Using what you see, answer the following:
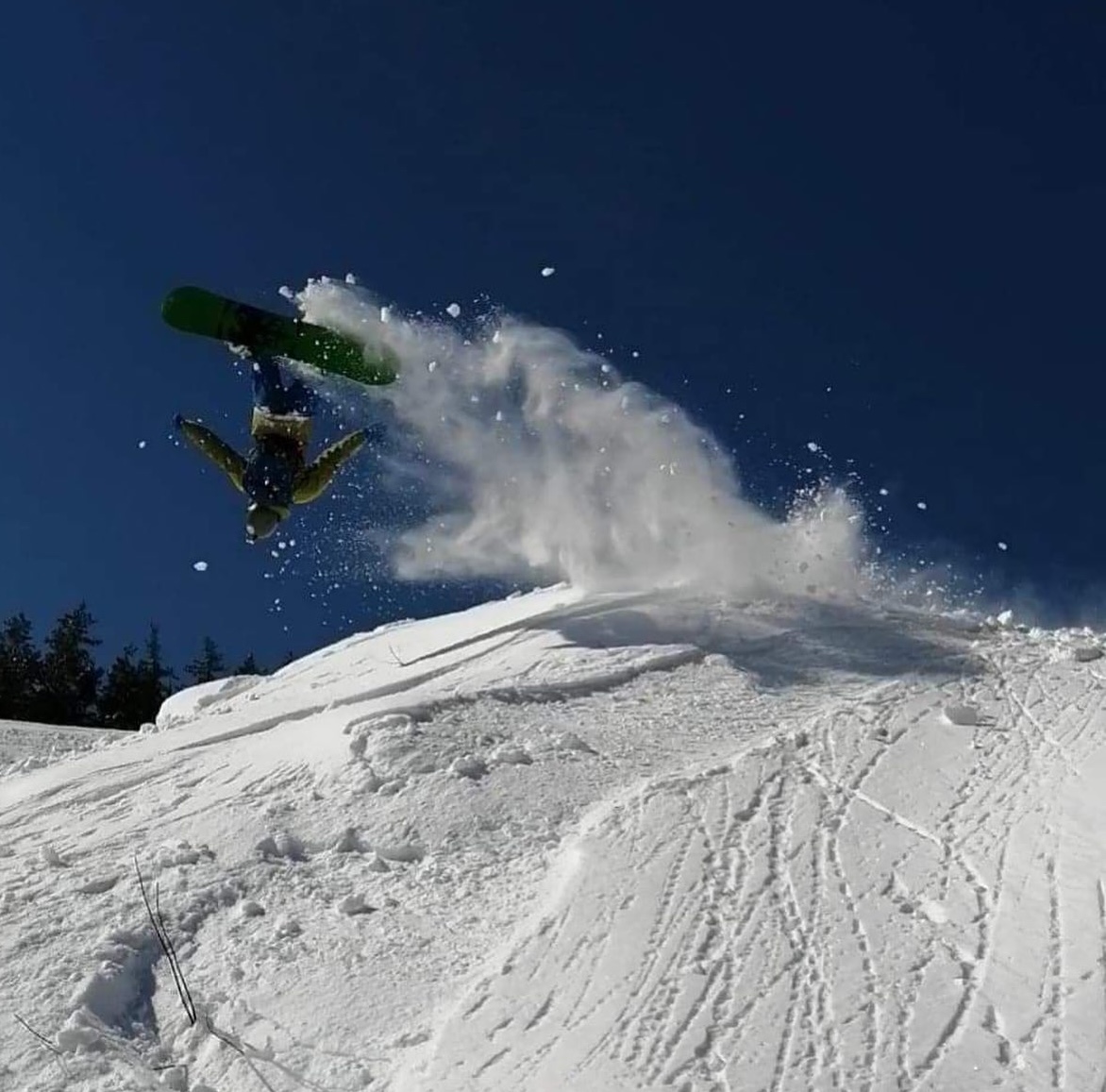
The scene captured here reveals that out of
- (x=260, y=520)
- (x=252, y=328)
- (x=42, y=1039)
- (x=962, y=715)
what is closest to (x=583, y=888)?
(x=42, y=1039)

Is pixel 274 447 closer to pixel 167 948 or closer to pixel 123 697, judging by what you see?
pixel 167 948

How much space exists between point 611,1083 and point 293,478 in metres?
11.5

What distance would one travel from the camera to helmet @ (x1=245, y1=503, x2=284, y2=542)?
1516cm

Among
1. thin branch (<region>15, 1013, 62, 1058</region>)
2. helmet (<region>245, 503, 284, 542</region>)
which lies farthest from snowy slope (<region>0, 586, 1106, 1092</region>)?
helmet (<region>245, 503, 284, 542</region>)

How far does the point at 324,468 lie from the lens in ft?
52.2

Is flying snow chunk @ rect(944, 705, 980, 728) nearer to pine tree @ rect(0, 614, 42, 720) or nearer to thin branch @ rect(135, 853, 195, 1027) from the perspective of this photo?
thin branch @ rect(135, 853, 195, 1027)

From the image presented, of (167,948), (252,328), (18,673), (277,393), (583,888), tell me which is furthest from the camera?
(18,673)

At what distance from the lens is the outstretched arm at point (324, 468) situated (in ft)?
51.4

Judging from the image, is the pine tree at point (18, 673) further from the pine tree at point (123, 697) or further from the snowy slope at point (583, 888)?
the snowy slope at point (583, 888)

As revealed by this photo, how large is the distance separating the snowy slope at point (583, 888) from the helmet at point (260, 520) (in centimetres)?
362

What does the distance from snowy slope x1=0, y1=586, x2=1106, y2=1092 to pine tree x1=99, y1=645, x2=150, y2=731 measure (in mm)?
31604

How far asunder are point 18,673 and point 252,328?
31.1m

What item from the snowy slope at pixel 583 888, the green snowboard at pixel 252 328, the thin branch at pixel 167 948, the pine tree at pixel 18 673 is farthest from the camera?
the pine tree at pixel 18 673

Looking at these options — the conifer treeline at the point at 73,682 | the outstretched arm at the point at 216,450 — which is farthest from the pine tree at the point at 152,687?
the outstretched arm at the point at 216,450
